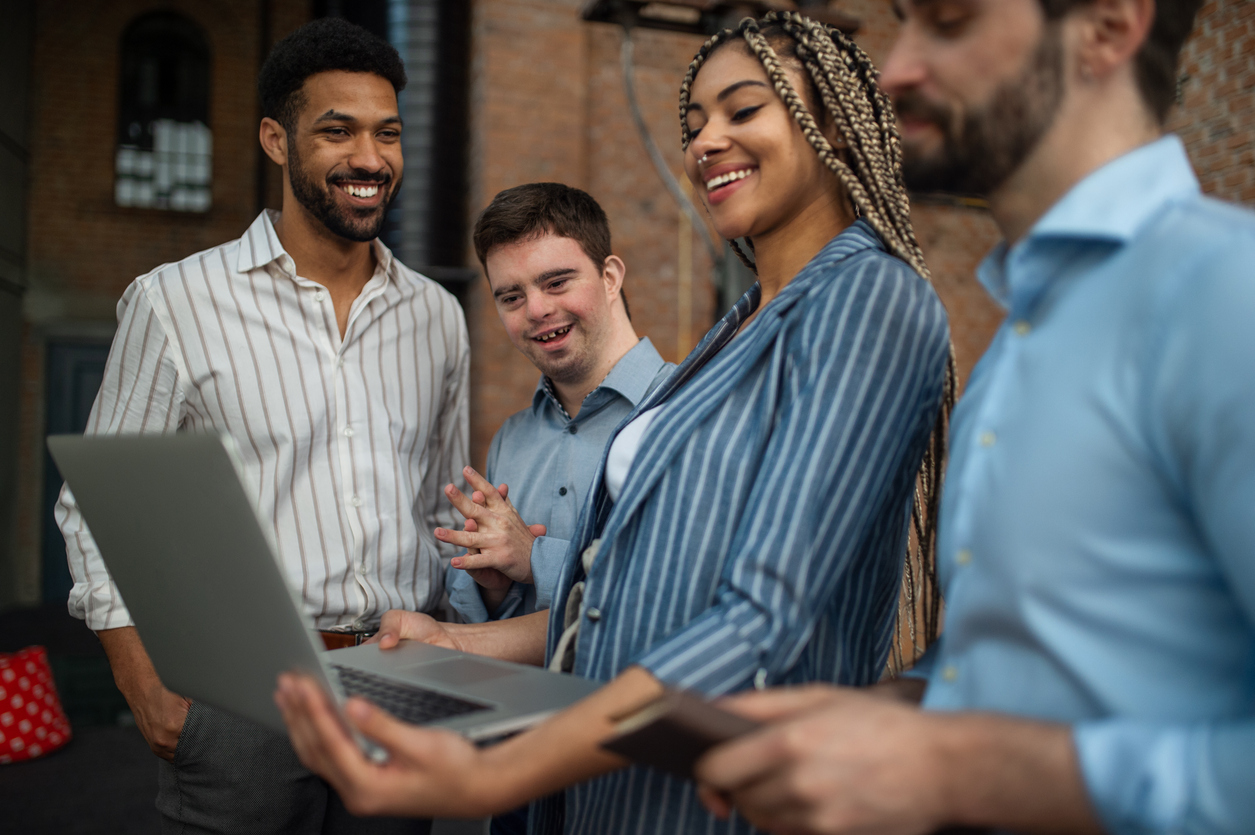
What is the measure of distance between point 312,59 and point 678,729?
166cm

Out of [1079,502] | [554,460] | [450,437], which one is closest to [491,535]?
[554,460]

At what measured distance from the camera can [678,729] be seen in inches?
25.8

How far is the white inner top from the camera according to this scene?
1213 mm

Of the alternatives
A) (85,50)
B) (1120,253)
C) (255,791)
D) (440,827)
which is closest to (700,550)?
(1120,253)

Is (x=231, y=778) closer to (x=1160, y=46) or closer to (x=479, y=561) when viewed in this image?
(x=479, y=561)

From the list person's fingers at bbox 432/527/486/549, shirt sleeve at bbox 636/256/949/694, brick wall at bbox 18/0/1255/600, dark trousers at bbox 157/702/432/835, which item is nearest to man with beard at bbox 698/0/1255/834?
shirt sleeve at bbox 636/256/949/694

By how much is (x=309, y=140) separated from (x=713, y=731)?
1.59 meters

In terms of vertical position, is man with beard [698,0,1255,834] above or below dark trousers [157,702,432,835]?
above

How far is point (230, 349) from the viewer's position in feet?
5.74

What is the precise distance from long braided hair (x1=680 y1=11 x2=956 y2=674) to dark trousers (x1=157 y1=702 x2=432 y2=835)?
1160mm

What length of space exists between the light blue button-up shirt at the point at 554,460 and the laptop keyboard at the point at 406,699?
0.58 m

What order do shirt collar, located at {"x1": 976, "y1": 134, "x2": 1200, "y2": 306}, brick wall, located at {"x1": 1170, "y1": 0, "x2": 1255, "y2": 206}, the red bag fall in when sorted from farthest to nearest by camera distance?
brick wall, located at {"x1": 1170, "y1": 0, "x2": 1255, "y2": 206} → the red bag → shirt collar, located at {"x1": 976, "y1": 134, "x2": 1200, "y2": 306}

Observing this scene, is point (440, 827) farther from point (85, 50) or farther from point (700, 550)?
point (85, 50)

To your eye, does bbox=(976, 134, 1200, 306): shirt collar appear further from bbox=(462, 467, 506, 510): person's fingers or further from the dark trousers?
the dark trousers
